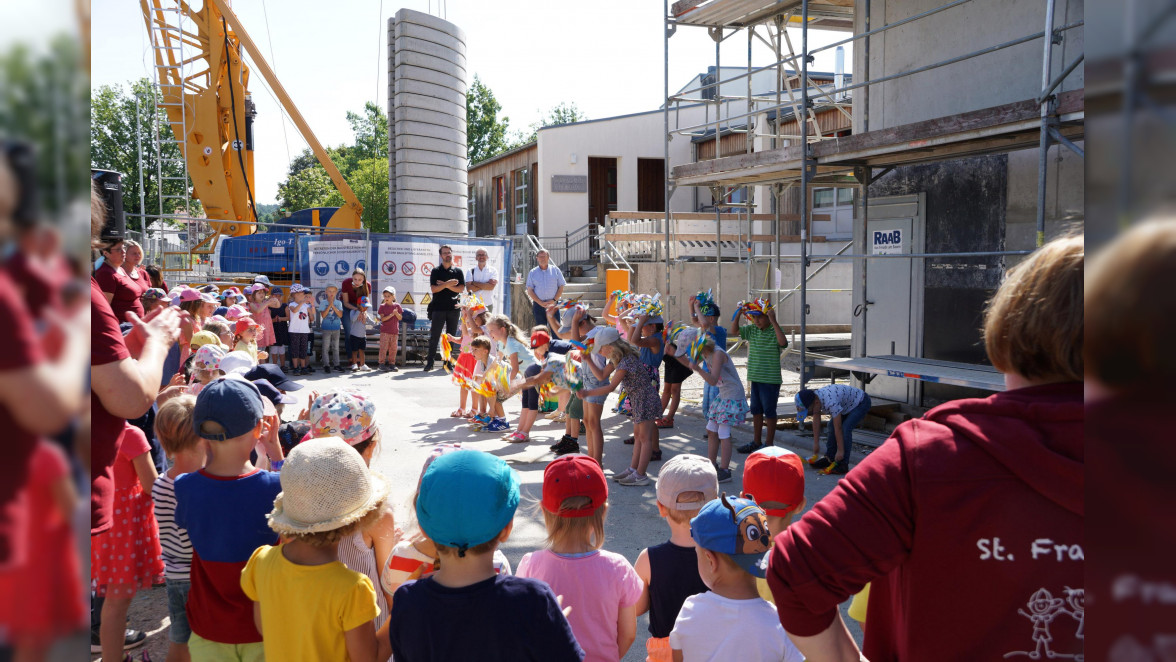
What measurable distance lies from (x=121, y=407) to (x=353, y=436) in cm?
147

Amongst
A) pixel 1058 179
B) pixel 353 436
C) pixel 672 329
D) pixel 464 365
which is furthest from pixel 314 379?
pixel 1058 179

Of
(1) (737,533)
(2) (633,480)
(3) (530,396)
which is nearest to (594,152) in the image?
(3) (530,396)

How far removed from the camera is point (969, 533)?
130 cm

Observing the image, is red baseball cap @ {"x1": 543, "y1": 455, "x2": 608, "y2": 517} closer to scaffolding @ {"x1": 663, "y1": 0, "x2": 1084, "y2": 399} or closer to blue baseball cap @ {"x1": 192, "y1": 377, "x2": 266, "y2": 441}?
blue baseball cap @ {"x1": 192, "y1": 377, "x2": 266, "y2": 441}

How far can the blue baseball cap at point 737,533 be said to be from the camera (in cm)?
238

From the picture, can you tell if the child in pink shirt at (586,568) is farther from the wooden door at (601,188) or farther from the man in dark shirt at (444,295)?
the wooden door at (601,188)

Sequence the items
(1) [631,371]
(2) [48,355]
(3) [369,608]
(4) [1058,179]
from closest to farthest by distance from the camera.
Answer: (2) [48,355] → (3) [369,608] → (1) [631,371] → (4) [1058,179]

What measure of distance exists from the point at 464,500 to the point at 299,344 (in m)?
11.2

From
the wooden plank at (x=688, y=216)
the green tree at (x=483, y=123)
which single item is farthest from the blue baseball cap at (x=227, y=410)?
the green tree at (x=483, y=123)

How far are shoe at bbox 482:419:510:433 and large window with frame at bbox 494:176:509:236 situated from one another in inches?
874

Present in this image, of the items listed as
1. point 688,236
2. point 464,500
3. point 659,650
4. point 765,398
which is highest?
point 688,236

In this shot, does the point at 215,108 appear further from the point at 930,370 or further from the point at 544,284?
the point at 930,370

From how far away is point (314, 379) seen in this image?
12.2 m

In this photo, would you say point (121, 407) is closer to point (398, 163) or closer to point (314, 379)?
point (314, 379)
